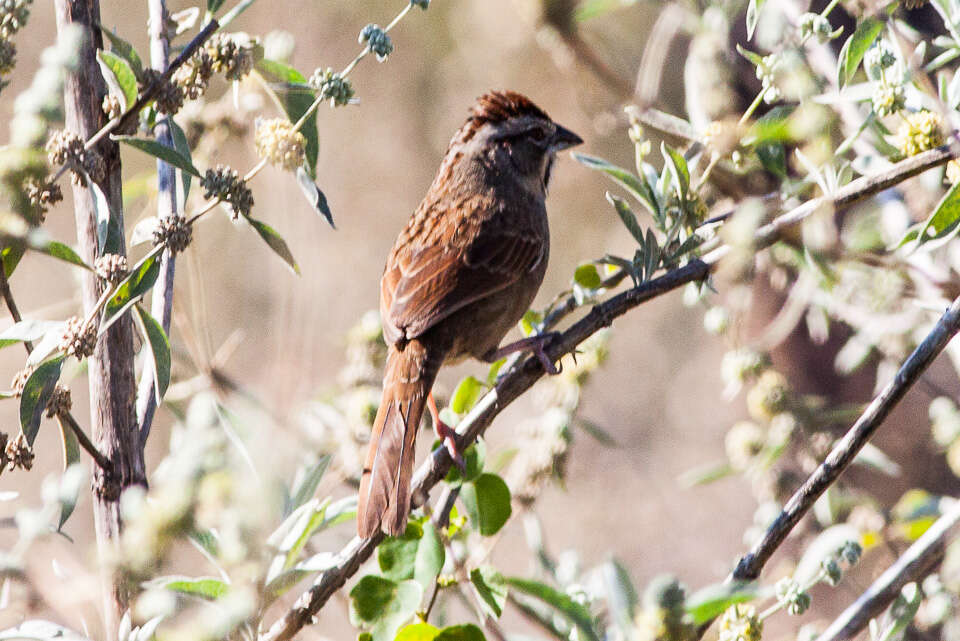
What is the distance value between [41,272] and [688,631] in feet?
19.6

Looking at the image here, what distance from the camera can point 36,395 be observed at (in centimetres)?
210

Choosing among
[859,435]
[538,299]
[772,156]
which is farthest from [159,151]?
[538,299]

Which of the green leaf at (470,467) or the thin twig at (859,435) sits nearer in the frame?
the thin twig at (859,435)

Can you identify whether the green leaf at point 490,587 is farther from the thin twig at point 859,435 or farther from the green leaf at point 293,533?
the thin twig at point 859,435

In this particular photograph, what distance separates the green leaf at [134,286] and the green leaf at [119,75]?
34 centimetres

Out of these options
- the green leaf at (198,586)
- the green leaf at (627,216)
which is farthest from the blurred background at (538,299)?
the green leaf at (198,586)

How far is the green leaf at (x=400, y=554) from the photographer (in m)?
2.29

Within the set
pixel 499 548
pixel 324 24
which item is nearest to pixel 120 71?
pixel 499 548

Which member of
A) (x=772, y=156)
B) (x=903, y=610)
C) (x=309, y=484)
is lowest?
(x=903, y=610)

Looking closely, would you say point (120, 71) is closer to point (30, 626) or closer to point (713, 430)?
point (30, 626)

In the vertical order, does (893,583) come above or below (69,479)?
below

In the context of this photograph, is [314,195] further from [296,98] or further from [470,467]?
[470,467]

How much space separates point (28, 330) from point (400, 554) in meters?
0.90

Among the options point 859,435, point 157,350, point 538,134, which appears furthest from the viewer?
point 538,134
